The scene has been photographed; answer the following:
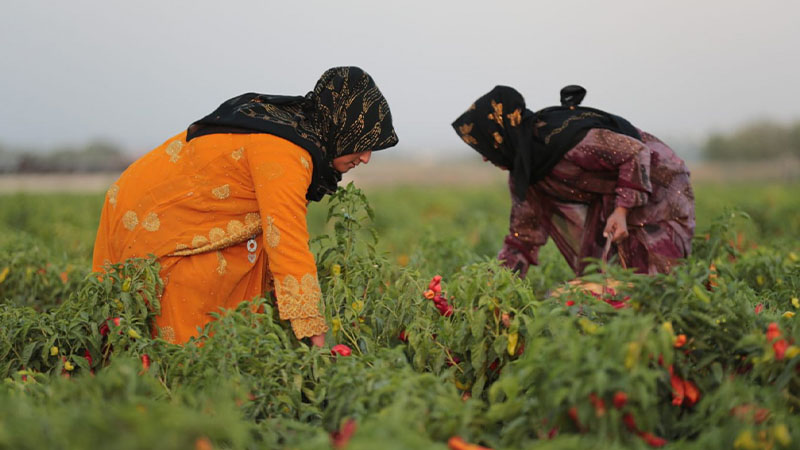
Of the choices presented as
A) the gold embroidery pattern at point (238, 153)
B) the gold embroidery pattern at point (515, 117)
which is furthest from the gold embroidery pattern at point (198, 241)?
the gold embroidery pattern at point (515, 117)

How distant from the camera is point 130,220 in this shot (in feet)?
9.53

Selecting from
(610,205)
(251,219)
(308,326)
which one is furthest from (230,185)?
(610,205)

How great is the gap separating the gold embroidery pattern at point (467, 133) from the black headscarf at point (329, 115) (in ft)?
2.42

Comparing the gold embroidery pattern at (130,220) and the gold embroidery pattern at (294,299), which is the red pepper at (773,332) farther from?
the gold embroidery pattern at (130,220)

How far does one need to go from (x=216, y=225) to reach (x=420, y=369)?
996 millimetres

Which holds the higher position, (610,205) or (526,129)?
(526,129)

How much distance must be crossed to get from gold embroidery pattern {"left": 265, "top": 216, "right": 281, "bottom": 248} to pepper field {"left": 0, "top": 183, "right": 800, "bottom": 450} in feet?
0.99

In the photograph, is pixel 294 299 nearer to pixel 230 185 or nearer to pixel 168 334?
pixel 230 185

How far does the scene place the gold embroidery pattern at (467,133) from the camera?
3607 millimetres

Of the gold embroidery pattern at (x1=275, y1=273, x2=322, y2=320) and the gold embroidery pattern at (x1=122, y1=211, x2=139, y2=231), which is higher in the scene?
the gold embroidery pattern at (x1=122, y1=211, x2=139, y2=231)

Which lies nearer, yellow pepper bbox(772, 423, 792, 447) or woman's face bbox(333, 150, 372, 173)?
yellow pepper bbox(772, 423, 792, 447)

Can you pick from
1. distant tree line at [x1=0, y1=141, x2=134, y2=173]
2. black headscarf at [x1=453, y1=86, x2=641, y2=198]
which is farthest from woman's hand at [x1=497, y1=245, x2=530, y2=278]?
distant tree line at [x1=0, y1=141, x2=134, y2=173]

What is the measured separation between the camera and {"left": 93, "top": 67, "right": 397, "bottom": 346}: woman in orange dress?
270 cm

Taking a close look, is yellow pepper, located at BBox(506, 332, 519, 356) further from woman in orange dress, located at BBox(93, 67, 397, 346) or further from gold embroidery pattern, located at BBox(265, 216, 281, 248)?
gold embroidery pattern, located at BBox(265, 216, 281, 248)
